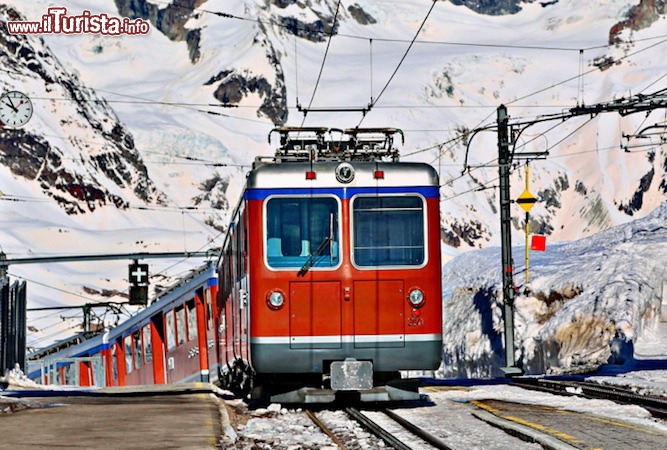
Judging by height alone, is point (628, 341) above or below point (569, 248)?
below

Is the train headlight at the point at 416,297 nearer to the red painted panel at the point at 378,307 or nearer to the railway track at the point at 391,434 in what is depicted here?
the red painted panel at the point at 378,307

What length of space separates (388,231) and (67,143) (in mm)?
161801

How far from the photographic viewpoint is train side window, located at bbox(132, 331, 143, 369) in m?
37.4

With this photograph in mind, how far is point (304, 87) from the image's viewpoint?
7825 inches

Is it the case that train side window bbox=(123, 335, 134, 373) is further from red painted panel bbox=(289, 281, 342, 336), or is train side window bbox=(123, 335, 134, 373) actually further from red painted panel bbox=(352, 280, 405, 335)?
red painted panel bbox=(352, 280, 405, 335)

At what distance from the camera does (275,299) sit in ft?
54.2

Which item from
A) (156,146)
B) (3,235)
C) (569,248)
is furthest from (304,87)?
(569,248)

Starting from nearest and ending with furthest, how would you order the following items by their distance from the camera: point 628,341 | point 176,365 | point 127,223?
point 628,341
point 176,365
point 127,223

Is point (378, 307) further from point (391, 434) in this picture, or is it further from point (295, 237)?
point (391, 434)

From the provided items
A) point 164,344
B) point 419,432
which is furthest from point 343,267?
point 164,344

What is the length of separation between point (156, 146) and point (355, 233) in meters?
166

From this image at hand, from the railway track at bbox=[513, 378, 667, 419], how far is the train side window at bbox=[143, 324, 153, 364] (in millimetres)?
14964

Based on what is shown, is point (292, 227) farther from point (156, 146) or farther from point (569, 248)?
point (156, 146)

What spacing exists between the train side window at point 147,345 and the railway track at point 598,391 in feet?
49.1
